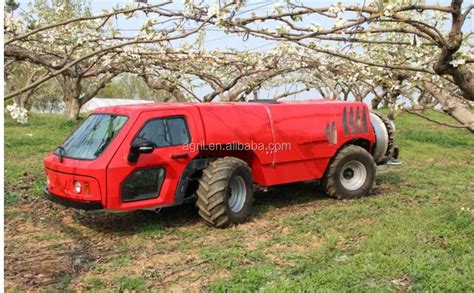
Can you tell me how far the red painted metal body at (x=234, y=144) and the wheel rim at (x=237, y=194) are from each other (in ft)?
1.52

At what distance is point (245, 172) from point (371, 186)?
8.70 ft

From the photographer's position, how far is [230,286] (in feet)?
15.9

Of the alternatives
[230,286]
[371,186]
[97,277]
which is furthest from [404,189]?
[97,277]

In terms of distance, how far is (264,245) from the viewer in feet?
19.9

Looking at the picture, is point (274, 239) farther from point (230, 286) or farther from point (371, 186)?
point (371, 186)

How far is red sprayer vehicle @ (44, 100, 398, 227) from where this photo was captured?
630cm

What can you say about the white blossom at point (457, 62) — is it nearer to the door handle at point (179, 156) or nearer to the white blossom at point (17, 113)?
the door handle at point (179, 156)

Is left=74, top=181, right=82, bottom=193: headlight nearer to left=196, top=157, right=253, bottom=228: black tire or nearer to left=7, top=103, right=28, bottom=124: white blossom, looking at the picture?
left=196, top=157, right=253, bottom=228: black tire

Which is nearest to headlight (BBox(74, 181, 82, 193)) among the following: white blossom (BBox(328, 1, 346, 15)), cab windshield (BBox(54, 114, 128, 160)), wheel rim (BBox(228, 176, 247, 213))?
cab windshield (BBox(54, 114, 128, 160))

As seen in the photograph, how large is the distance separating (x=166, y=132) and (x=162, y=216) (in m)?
1.42

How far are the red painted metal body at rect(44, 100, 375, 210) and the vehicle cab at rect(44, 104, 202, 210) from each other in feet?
0.04

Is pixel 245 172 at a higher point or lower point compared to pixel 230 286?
higher

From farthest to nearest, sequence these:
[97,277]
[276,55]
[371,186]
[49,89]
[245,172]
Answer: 1. [49,89]
2. [276,55]
3. [371,186]
4. [245,172]
5. [97,277]

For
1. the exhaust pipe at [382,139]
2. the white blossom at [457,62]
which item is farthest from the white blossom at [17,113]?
the exhaust pipe at [382,139]
